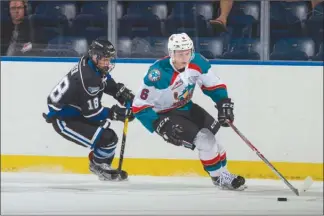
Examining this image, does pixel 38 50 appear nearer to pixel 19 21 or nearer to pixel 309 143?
pixel 19 21

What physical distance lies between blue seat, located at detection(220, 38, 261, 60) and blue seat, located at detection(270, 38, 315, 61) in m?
0.10

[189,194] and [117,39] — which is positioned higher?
[117,39]

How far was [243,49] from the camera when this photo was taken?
7.73m

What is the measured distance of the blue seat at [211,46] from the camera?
7547mm

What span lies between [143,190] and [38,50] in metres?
1.06

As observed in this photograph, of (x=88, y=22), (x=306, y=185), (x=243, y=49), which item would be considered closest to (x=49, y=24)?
(x=88, y=22)

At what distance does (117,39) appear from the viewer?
774 centimetres

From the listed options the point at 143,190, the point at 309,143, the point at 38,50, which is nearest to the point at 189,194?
the point at 143,190

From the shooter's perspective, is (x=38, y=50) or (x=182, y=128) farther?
(x=38, y=50)

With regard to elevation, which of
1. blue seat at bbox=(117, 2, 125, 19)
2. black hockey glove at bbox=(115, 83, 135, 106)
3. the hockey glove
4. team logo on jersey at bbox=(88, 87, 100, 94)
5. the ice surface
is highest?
blue seat at bbox=(117, 2, 125, 19)

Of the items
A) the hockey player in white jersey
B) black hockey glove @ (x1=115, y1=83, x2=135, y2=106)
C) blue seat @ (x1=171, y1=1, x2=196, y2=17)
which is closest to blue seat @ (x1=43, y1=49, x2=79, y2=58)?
black hockey glove @ (x1=115, y1=83, x2=135, y2=106)

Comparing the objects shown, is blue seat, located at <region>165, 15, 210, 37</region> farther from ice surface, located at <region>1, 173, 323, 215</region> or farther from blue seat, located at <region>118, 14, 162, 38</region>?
ice surface, located at <region>1, 173, 323, 215</region>

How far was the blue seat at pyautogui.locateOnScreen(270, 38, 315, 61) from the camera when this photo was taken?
7.72 meters

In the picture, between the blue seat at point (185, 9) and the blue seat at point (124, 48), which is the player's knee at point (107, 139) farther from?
the blue seat at point (185, 9)
